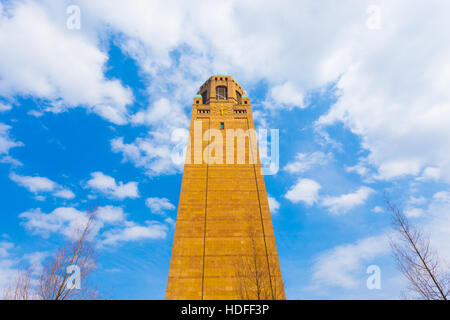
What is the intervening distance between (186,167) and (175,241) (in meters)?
8.21

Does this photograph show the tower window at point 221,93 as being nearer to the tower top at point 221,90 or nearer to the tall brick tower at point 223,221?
the tower top at point 221,90

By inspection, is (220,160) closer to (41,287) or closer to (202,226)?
(202,226)

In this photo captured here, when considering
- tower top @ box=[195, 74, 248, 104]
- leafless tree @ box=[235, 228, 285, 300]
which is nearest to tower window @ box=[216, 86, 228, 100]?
tower top @ box=[195, 74, 248, 104]

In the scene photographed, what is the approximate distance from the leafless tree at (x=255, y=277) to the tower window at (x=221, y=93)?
23.6 m

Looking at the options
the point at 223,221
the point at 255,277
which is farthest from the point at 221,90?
the point at 255,277

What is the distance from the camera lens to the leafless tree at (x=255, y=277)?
17.5m

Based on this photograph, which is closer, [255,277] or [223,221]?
[255,277]

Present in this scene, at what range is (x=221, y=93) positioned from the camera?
38.1 metres

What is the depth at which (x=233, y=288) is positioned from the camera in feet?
59.0

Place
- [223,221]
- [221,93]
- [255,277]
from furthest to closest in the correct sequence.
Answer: [221,93]
[223,221]
[255,277]

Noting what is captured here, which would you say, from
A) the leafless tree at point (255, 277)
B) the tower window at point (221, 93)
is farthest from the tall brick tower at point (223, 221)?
the tower window at point (221, 93)

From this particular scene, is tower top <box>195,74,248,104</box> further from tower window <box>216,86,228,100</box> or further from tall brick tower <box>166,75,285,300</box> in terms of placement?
tall brick tower <box>166,75,285,300</box>

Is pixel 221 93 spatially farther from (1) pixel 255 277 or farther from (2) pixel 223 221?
(1) pixel 255 277

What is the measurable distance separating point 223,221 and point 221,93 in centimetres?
2281
